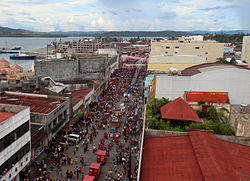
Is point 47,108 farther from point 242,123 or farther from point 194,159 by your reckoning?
point 242,123

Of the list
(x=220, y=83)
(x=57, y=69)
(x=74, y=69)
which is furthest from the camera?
(x=74, y=69)

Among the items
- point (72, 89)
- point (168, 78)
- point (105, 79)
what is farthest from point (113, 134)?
point (105, 79)

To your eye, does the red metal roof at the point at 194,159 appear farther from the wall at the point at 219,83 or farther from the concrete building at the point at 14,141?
the wall at the point at 219,83

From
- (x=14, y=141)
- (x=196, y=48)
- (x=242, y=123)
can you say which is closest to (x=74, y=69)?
(x=14, y=141)

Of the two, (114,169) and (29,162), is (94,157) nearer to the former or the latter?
(114,169)

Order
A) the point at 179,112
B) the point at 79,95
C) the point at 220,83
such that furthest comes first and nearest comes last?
1. the point at 79,95
2. the point at 220,83
3. the point at 179,112
